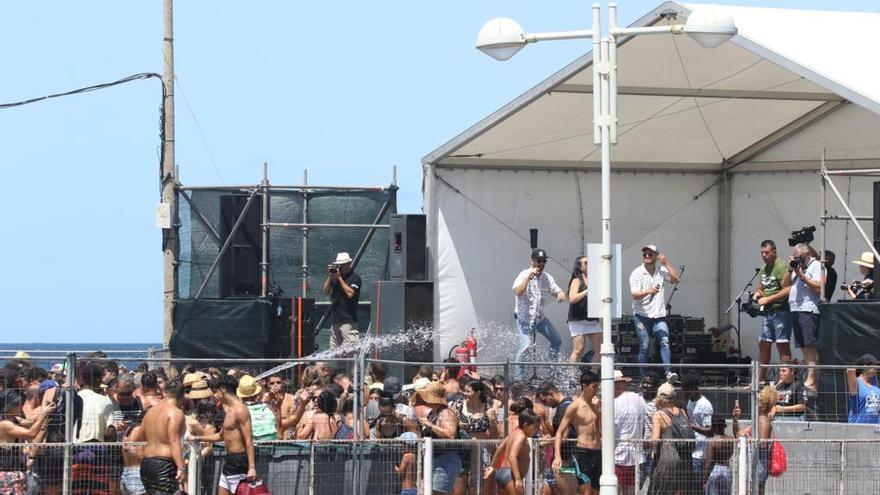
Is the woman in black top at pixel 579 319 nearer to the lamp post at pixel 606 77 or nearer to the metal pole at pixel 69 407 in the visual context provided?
the lamp post at pixel 606 77

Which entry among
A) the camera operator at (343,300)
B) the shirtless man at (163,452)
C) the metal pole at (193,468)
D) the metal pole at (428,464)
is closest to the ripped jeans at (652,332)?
the camera operator at (343,300)

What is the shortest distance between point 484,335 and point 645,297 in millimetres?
3107

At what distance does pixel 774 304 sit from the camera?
18031mm

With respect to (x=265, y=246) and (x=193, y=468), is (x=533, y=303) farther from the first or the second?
(x=193, y=468)

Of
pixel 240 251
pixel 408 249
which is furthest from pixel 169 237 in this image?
pixel 408 249

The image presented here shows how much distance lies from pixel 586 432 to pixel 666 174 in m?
10.2

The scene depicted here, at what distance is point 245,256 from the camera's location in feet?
70.0

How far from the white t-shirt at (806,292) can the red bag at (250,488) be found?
25.1 feet

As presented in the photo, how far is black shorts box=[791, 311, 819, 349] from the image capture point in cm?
1700

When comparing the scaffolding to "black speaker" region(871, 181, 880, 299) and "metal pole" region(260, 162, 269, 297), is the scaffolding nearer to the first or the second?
"metal pole" region(260, 162, 269, 297)

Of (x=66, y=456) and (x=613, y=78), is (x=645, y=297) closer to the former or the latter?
(x=613, y=78)

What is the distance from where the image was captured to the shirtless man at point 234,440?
11.7 metres

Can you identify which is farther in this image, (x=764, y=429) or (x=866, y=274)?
(x=866, y=274)

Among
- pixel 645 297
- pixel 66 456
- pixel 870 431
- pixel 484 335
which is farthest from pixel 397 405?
pixel 484 335
